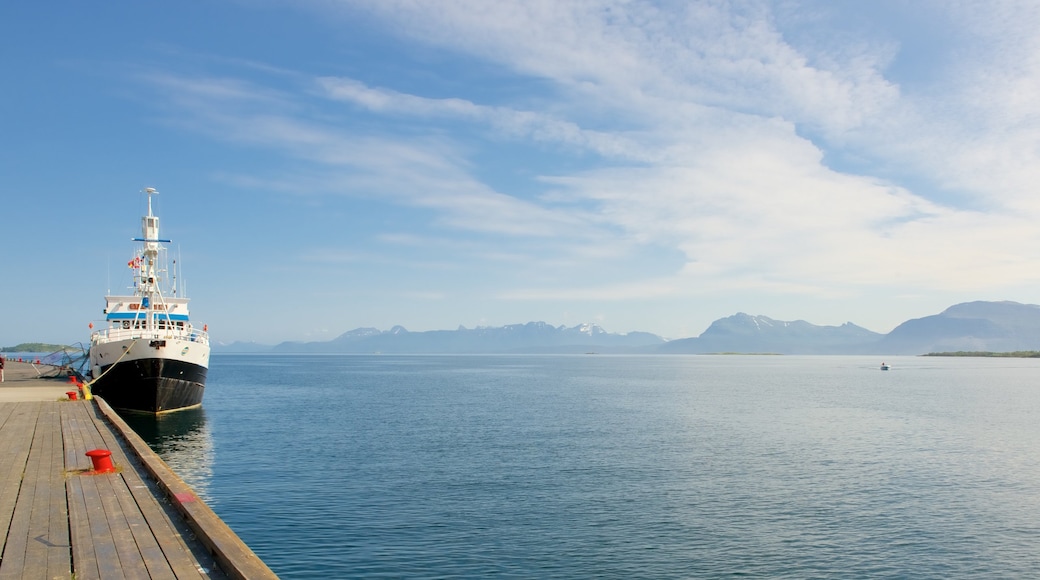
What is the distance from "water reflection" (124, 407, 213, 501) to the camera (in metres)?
32.0

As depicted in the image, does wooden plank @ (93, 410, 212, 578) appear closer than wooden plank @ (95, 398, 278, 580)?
No

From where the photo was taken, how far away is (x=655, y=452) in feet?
132

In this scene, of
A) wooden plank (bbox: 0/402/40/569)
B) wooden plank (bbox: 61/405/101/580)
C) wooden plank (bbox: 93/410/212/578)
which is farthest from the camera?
wooden plank (bbox: 0/402/40/569)

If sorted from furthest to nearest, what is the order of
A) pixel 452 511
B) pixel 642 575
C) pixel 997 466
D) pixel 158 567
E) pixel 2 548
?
pixel 997 466
pixel 452 511
pixel 642 575
pixel 2 548
pixel 158 567

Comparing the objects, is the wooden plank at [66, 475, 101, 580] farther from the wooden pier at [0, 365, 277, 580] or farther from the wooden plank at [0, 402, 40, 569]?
the wooden plank at [0, 402, 40, 569]

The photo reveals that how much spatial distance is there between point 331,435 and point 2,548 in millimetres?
35618

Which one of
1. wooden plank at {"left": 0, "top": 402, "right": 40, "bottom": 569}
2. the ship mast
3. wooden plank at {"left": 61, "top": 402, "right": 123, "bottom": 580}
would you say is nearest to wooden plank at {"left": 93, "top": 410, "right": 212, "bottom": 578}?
wooden plank at {"left": 61, "top": 402, "right": 123, "bottom": 580}

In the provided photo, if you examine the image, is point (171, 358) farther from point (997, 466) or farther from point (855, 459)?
point (997, 466)

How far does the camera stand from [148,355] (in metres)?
50.2

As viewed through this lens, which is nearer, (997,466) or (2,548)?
(2,548)

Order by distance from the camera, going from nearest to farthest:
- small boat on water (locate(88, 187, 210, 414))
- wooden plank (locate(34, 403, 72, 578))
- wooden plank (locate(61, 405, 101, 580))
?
wooden plank (locate(61, 405, 101, 580))
wooden plank (locate(34, 403, 72, 578))
small boat on water (locate(88, 187, 210, 414))

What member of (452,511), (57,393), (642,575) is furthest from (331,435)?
(642,575)

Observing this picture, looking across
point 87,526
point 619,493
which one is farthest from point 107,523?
point 619,493

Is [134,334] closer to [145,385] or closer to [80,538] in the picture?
[145,385]
